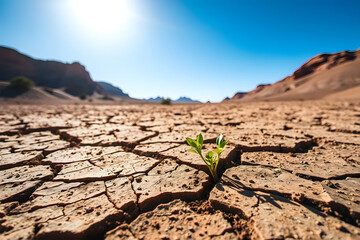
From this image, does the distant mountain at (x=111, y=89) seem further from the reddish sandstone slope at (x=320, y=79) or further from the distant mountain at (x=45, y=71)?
the reddish sandstone slope at (x=320, y=79)

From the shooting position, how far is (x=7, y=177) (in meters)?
1.25

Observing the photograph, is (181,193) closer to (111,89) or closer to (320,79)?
(320,79)

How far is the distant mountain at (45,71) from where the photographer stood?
33750mm

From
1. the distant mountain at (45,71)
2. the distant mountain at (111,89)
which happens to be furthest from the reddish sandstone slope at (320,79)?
the distant mountain at (111,89)

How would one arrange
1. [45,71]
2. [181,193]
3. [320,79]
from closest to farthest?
[181,193] → [320,79] → [45,71]

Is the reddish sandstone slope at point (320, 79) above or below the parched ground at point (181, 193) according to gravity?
above

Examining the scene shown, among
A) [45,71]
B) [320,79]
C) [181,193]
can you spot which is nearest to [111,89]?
[45,71]

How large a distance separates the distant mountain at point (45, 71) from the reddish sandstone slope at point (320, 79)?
40.0 m

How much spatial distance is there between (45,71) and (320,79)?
58892 millimetres

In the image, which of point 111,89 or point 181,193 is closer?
point 181,193

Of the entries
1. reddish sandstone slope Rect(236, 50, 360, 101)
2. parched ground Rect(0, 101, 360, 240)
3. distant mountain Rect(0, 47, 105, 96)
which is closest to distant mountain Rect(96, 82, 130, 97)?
distant mountain Rect(0, 47, 105, 96)

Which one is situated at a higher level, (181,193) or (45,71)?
(45,71)

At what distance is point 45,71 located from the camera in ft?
130

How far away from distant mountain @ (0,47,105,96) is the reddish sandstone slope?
40037 mm
